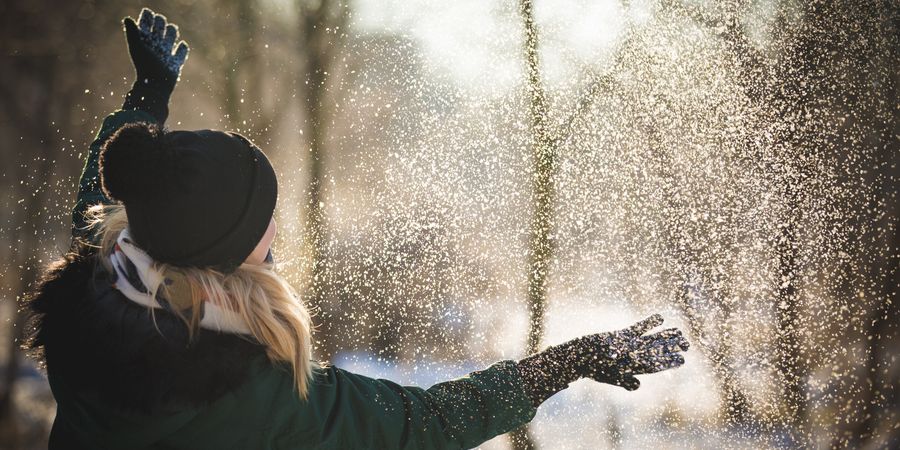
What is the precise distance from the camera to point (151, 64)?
6.51 feet

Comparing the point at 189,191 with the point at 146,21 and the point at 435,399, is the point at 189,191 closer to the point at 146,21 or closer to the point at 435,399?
the point at 435,399

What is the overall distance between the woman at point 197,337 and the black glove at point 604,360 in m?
0.04

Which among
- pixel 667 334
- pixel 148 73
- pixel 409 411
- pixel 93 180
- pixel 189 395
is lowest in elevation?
pixel 189 395

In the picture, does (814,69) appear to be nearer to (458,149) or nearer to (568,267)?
(568,267)

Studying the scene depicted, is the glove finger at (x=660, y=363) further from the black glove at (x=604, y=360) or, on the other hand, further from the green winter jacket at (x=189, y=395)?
the green winter jacket at (x=189, y=395)

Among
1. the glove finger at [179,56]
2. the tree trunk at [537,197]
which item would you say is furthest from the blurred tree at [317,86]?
the glove finger at [179,56]

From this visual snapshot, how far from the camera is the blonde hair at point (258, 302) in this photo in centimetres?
107

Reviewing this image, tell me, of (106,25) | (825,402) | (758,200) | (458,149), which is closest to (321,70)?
(458,149)

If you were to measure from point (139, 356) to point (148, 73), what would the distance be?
1284 millimetres

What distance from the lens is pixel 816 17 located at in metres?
2.51

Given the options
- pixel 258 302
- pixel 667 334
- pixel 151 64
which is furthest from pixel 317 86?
pixel 667 334

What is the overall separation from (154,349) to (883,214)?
283 cm

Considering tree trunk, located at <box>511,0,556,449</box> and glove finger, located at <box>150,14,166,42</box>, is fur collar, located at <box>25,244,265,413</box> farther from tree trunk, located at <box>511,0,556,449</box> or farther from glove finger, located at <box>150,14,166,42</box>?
tree trunk, located at <box>511,0,556,449</box>

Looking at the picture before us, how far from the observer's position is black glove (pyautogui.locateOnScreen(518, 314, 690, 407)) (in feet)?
4.22
